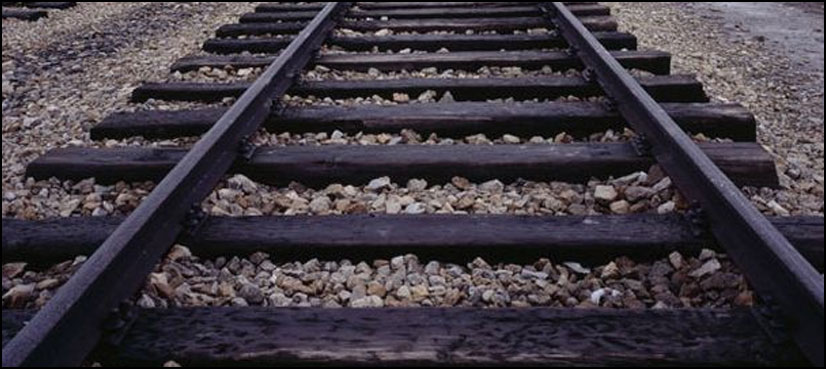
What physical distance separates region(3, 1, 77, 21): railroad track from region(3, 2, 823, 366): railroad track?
4045mm

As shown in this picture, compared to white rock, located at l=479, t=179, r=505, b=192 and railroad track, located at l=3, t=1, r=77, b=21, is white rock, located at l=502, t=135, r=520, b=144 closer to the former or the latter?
white rock, located at l=479, t=179, r=505, b=192

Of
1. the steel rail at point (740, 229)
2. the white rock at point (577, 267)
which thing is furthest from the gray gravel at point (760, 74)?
the white rock at point (577, 267)

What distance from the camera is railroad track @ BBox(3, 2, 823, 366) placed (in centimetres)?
181

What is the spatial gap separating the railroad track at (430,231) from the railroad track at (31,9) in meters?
4.05

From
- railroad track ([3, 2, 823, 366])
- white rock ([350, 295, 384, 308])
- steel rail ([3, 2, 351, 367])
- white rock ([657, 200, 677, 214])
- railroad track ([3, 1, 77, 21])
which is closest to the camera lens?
steel rail ([3, 2, 351, 367])

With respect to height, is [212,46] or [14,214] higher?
[212,46]

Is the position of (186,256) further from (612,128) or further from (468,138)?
(612,128)

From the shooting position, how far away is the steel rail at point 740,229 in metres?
1.79

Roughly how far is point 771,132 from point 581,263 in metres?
2.01

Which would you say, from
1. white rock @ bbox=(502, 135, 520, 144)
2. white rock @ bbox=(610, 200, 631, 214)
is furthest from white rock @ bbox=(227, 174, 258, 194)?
white rock @ bbox=(610, 200, 631, 214)

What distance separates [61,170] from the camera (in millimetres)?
3113

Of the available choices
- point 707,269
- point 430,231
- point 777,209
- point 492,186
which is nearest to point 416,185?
point 492,186

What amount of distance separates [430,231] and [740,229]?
3.23 feet

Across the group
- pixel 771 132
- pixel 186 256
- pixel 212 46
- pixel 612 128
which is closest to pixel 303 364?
pixel 186 256
